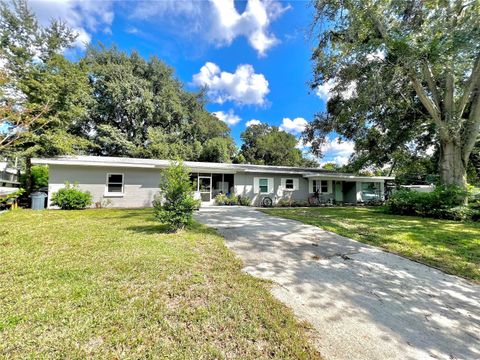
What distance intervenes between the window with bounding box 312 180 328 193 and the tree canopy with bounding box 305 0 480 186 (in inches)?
247

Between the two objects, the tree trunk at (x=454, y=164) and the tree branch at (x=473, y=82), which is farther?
the tree trunk at (x=454, y=164)

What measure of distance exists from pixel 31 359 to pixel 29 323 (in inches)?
24.3

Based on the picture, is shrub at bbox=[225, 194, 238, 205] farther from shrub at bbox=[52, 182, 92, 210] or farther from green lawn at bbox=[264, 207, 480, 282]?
shrub at bbox=[52, 182, 92, 210]

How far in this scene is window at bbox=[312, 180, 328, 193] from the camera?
58.3 feet

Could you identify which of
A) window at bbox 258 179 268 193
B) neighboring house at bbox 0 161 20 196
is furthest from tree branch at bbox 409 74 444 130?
neighboring house at bbox 0 161 20 196

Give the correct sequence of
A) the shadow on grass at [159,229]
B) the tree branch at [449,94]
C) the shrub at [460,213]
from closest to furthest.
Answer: the shadow on grass at [159,229]
the shrub at [460,213]
the tree branch at [449,94]

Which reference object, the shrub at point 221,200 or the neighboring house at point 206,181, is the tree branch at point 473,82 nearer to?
the neighboring house at point 206,181

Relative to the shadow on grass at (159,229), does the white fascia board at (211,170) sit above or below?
above

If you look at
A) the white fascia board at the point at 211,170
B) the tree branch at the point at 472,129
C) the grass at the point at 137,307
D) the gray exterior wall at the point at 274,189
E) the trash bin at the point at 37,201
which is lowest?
the grass at the point at 137,307

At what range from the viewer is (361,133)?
50.0 ft

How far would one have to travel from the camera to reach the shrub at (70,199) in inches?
431

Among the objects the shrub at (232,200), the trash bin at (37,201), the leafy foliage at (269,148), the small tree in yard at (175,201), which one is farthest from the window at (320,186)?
the trash bin at (37,201)

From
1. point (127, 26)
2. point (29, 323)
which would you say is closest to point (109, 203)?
point (127, 26)

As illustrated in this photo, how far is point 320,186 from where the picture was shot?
18.0m
